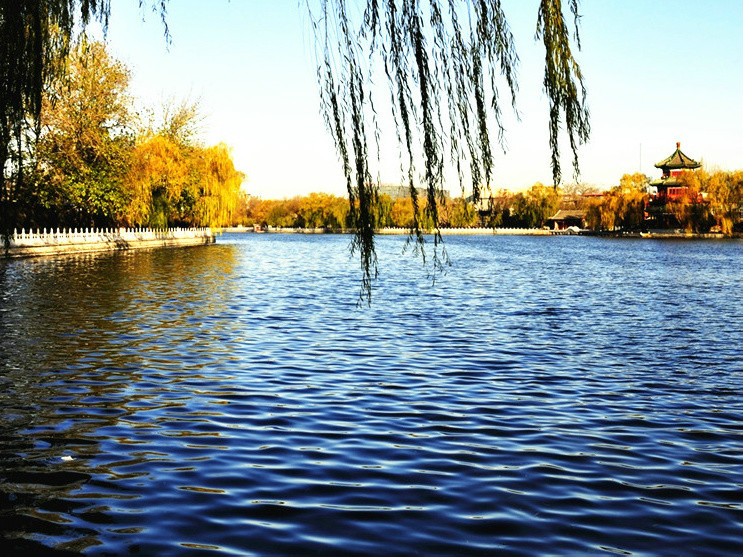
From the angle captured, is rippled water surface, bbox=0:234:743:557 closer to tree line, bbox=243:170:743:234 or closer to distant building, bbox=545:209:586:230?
tree line, bbox=243:170:743:234

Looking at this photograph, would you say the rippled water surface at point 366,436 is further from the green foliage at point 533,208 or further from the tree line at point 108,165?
the green foliage at point 533,208

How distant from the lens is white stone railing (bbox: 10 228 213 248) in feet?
122

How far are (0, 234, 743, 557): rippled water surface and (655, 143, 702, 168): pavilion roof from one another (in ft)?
313

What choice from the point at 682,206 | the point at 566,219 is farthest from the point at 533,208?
the point at 682,206

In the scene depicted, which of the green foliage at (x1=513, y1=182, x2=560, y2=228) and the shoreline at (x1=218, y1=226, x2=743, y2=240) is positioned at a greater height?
the green foliage at (x1=513, y1=182, x2=560, y2=228)

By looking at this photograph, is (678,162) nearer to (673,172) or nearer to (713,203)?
(673,172)

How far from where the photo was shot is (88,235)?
147 feet

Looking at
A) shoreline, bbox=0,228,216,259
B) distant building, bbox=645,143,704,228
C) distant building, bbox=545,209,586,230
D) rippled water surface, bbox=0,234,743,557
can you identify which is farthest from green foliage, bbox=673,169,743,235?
rippled water surface, bbox=0,234,743,557

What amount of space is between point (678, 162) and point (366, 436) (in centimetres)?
10810

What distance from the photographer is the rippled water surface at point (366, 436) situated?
4.89 meters

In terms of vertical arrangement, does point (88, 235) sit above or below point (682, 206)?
below

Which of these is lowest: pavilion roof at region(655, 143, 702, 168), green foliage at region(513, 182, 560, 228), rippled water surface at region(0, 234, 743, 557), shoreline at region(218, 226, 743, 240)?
rippled water surface at region(0, 234, 743, 557)

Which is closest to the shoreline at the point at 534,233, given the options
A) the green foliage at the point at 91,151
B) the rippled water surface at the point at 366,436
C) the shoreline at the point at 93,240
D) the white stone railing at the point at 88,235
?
the shoreline at the point at 93,240

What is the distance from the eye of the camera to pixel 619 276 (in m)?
33.2
